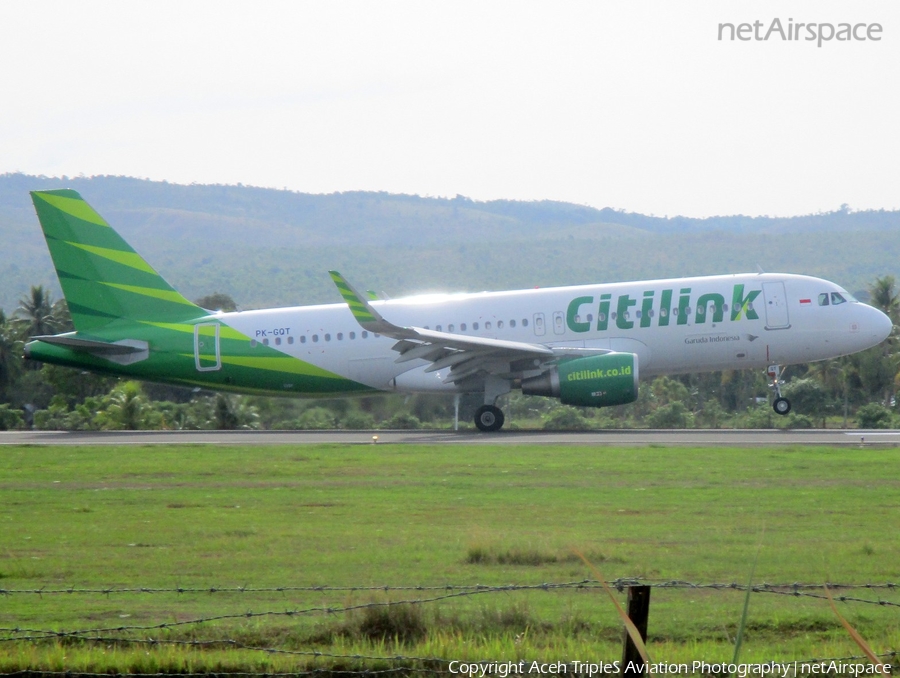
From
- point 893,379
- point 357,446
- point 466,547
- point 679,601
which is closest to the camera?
point 679,601

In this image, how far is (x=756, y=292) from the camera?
28.5 m

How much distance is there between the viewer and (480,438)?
87.8ft

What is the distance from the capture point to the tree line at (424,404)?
109 ft

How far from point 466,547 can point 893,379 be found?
136 feet

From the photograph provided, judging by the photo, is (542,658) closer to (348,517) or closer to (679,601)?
(679,601)

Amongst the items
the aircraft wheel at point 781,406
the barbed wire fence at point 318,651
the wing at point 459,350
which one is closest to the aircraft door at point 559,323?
the wing at point 459,350

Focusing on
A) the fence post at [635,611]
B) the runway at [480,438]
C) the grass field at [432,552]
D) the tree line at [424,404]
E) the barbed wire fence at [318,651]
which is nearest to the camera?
the fence post at [635,611]

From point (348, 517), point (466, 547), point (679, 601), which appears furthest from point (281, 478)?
point (679, 601)

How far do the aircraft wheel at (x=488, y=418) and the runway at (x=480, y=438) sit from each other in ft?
1.14

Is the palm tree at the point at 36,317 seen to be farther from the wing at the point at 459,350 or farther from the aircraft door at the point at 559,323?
the aircraft door at the point at 559,323

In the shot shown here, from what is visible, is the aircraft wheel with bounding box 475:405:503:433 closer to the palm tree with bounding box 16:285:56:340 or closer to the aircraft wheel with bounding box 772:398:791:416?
the aircraft wheel with bounding box 772:398:791:416

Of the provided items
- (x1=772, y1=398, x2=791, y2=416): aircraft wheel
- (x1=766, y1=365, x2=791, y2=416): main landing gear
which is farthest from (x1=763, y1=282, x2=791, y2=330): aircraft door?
(x1=772, y1=398, x2=791, y2=416): aircraft wheel

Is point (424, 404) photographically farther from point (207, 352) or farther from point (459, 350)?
point (207, 352)

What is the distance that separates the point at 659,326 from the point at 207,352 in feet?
38.3
